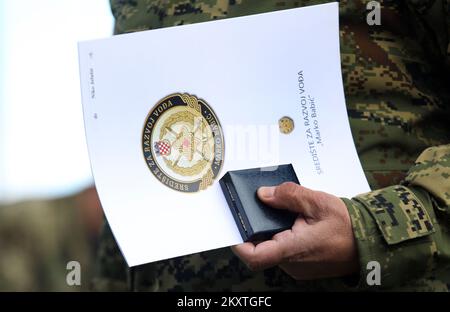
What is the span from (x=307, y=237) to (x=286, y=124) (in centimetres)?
19

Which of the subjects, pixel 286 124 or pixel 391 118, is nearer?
pixel 286 124

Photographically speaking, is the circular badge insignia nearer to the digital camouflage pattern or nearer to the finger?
the finger

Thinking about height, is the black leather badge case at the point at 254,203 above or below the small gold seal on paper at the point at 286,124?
below

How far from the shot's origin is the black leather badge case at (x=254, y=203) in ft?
3.91

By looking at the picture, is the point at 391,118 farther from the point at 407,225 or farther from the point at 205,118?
the point at 205,118

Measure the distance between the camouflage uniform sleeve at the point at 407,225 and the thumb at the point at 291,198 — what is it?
0.22 ft

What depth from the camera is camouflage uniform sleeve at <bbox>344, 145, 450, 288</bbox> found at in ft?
4.01

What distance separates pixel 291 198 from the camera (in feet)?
3.92

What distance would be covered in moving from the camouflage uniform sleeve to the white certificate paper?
6cm

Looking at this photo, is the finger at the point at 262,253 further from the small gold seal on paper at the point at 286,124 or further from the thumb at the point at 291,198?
the small gold seal on paper at the point at 286,124

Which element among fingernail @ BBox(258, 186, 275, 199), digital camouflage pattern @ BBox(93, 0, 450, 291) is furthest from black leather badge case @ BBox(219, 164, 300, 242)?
digital camouflage pattern @ BBox(93, 0, 450, 291)

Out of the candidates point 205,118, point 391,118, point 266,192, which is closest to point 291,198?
point 266,192

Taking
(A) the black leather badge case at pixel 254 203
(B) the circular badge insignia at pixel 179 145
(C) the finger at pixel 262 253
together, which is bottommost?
(C) the finger at pixel 262 253

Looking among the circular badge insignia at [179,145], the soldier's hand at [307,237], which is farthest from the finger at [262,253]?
the circular badge insignia at [179,145]
